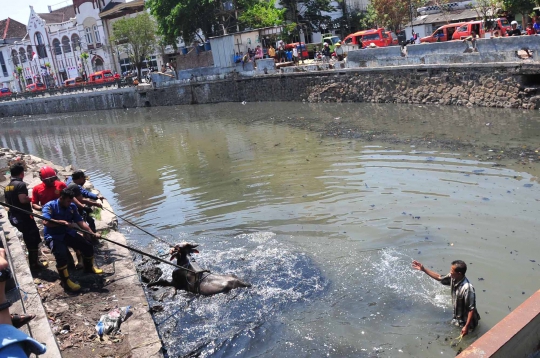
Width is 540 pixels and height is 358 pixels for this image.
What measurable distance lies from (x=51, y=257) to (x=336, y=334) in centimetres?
510

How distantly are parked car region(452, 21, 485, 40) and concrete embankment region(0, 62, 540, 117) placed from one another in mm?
5079

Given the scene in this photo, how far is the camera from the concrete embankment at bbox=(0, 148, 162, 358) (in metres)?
5.73

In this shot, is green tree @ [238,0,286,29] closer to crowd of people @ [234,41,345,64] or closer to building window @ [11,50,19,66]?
crowd of people @ [234,41,345,64]

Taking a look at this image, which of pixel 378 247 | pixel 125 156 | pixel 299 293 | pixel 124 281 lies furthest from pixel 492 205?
pixel 125 156

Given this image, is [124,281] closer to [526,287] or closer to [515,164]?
[526,287]

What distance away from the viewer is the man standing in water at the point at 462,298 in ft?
19.0

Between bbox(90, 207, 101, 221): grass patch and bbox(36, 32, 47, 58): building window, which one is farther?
bbox(36, 32, 47, 58): building window

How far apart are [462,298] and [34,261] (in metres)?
6.28

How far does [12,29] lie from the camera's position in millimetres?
71688

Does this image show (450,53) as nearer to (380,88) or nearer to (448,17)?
(380,88)

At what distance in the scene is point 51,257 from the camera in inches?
336

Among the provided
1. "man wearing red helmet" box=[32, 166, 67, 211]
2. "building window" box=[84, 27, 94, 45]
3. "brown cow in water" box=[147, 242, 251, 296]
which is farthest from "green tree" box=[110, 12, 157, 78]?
"brown cow in water" box=[147, 242, 251, 296]

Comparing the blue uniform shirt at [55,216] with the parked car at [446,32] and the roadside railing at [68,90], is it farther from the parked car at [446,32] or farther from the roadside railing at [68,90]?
the roadside railing at [68,90]

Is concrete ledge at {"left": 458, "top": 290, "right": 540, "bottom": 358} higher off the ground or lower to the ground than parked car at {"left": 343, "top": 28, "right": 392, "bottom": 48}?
lower
